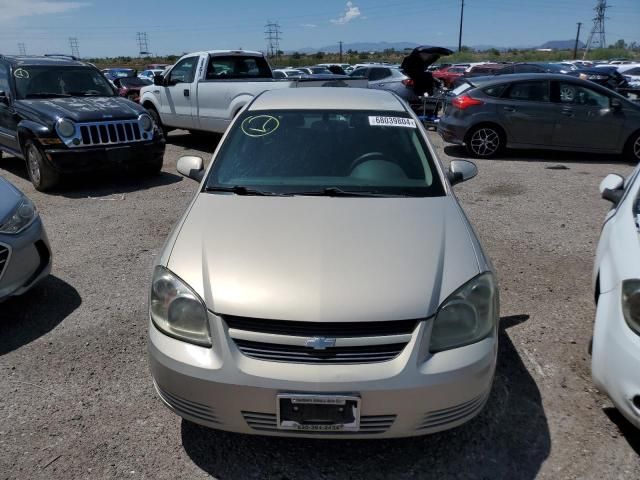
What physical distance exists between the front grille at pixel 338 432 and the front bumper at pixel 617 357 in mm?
1087

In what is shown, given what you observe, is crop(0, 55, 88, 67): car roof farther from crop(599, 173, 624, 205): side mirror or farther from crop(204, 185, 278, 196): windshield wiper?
crop(599, 173, 624, 205): side mirror

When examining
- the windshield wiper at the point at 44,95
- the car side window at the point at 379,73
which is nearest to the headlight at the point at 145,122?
the windshield wiper at the point at 44,95

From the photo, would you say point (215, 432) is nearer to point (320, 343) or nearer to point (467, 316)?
point (320, 343)

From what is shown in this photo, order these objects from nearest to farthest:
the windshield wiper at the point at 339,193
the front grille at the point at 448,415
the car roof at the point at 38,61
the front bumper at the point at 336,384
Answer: the front bumper at the point at 336,384
the front grille at the point at 448,415
the windshield wiper at the point at 339,193
the car roof at the point at 38,61

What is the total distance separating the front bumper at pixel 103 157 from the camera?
706 centimetres

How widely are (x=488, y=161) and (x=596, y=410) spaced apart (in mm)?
7599

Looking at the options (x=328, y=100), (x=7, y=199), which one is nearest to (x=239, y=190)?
(x=328, y=100)

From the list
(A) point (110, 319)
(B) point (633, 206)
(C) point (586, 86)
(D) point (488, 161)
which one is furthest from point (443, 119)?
(A) point (110, 319)

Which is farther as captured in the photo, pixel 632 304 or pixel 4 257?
pixel 4 257

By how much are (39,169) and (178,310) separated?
606 cm

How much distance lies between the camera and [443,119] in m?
10.4

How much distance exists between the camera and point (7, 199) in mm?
3877

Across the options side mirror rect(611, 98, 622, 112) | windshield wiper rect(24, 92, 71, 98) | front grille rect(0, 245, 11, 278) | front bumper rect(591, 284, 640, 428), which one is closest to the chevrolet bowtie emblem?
front bumper rect(591, 284, 640, 428)

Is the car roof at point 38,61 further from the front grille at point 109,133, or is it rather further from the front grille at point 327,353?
the front grille at point 327,353
